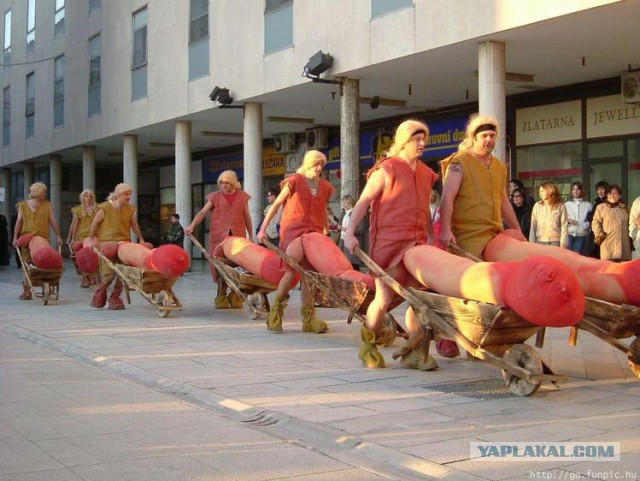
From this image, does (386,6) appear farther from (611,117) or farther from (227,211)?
(227,211)

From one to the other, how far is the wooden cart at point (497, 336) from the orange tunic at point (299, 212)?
11.5ft

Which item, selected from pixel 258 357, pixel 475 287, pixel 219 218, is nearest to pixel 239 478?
pixel 475 287

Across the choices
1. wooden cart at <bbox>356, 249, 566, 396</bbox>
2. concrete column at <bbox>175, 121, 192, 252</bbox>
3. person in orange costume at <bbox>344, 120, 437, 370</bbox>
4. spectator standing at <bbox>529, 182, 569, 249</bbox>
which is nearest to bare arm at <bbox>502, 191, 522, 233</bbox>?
person in orange costume at <bbox>344, 120, 437, 370</bbox>

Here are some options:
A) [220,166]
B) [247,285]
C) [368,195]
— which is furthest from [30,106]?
[368,195]

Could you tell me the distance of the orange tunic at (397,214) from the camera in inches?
306

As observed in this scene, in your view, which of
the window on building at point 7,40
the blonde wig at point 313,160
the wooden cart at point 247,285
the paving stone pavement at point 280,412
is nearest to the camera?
the paving stone pavement at point 280,412

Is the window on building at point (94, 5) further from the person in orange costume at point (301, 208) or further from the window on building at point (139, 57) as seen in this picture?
the person in orange costume at point (301, 208)

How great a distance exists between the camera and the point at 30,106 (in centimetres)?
3519

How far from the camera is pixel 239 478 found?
4.83 metres

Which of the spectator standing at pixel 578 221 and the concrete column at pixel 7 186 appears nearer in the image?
the spectator standing at pixel 578 221

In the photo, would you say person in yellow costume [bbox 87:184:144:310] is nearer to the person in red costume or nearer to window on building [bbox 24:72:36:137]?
the person in red costume

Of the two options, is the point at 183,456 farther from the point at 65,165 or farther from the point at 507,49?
the point at 65,165


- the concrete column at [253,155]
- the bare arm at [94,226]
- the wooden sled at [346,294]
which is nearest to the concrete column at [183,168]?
the concrete column at [253,155]

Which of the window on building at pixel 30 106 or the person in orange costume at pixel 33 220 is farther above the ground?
the window on building at pixel 30 106
